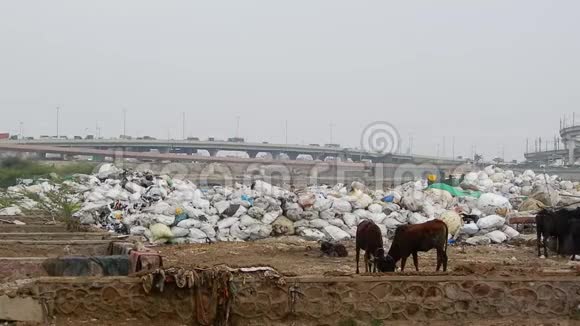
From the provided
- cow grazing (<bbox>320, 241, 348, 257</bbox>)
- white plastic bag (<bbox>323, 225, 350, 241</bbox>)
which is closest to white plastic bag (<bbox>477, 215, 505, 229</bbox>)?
white plastic bag (<bbox>323, 225, 350, 241</bbox>)

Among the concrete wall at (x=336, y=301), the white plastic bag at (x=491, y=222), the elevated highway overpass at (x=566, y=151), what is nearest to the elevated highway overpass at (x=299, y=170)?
the white plastic bag at (x=491, y=222)

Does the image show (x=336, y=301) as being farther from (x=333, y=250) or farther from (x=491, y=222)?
(x=491, y=222)

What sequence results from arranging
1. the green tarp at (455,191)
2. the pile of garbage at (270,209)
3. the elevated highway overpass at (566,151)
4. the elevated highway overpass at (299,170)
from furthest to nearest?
the elevated highway overpass at (566,151) → the elevated highway overpass at (299,170) → the green tarp at (455,191) → the pile of garbage at (270,209)

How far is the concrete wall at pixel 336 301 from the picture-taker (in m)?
6.04

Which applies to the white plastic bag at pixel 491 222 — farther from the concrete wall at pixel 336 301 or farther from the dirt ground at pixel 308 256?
the concrete wall at pixel 336 301

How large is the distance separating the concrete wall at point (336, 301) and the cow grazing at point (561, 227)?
6485mm

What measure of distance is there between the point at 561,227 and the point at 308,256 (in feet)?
15.7

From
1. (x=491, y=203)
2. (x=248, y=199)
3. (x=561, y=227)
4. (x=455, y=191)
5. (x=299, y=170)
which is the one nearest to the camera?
(x=561, y=227)

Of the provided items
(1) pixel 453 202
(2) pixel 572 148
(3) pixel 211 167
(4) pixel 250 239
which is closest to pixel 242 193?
(4) pixel 250 239

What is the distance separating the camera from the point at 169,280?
6.06 m

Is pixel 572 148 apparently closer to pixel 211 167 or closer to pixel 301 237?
pixel 211 167

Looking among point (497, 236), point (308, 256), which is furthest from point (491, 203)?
point (308, 256)

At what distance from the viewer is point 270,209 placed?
16.3 meters

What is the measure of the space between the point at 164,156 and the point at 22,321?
33450 mm
